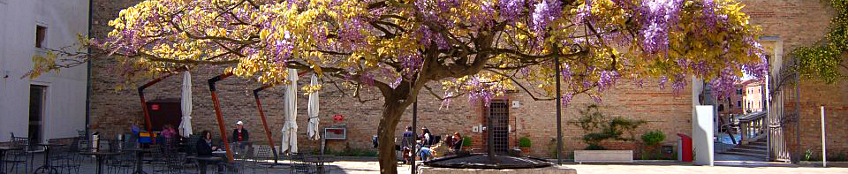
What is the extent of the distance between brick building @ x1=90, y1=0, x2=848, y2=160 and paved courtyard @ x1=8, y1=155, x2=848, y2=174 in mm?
1434

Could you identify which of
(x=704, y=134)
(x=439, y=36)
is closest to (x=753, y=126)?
(x=704, y=134)

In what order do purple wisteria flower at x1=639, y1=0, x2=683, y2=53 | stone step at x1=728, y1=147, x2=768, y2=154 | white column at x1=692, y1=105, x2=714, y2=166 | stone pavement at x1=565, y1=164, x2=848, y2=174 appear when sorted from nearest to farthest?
purple wisteria flower at x1=639, y1=0, x2=683, y2=53 < stone pavement at x1=565, y1=164, x2=848, y2=174 < white column at x1=692, y1=105, x2=714, y2=166 < stone step at x1=728, y1=147, x2=768, y2=154

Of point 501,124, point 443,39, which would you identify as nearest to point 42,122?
point 501,124

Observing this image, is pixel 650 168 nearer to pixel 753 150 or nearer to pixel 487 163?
pixel 753 150

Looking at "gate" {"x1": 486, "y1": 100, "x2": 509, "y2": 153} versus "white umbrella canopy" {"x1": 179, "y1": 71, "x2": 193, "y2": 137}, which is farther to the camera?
"gate" {"x1": 486, "y1": 100, "x2": 509, "y2": 153}

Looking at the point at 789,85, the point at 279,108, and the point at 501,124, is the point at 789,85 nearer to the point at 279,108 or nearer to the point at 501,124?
the point at 501,124

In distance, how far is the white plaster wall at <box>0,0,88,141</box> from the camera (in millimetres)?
20438

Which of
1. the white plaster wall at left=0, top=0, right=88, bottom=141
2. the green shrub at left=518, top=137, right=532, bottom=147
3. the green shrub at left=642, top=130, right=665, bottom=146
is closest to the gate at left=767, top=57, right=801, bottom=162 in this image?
the green shrub at left=642, top=130, right=665, bottom=146

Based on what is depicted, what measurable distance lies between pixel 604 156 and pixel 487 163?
1453 centimetres

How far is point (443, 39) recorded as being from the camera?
368 inches

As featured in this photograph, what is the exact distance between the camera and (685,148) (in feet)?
73.4

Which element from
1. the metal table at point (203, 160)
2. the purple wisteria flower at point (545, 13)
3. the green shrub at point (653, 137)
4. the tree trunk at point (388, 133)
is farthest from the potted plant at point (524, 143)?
the purple wisteria flower at point (545, 13)

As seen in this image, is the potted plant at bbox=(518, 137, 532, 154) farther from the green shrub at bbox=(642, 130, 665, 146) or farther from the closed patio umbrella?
the closed patio umbrella

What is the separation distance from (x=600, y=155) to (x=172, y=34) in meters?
14.8
